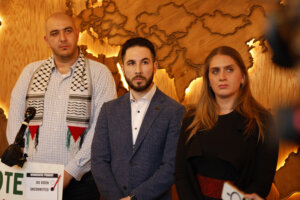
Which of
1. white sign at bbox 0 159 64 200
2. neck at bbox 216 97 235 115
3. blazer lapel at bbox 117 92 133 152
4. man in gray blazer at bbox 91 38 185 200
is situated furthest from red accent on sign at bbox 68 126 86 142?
neck at bbox 216 97 235 115

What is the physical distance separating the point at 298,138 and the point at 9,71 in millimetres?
3420

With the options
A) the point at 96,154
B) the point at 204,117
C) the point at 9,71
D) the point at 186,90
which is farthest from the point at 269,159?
the point at 9,71

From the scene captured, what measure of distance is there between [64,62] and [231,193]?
1645 millimetres

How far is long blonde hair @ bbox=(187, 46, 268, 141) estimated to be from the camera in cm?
173

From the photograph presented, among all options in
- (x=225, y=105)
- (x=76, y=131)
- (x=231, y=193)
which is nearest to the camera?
(x=231, y=193)

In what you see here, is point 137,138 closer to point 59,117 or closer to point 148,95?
point 148,95

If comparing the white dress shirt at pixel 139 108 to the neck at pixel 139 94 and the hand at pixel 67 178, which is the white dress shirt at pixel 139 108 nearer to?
the neck at pixel 139 94

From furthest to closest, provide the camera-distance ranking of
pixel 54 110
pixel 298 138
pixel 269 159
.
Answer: pixel 54 110
pixel 269 159
pixel 298 138

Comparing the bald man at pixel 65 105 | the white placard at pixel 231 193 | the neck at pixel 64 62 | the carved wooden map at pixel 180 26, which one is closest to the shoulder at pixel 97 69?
the bald man at pixel 65 105

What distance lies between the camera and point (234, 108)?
1.82 m

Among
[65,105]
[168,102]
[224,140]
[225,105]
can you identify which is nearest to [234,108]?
[225,105]

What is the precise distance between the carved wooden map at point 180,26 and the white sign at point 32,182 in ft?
4.36

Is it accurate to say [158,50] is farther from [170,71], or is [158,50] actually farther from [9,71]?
[9,71]

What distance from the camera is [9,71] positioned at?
11.0ft
